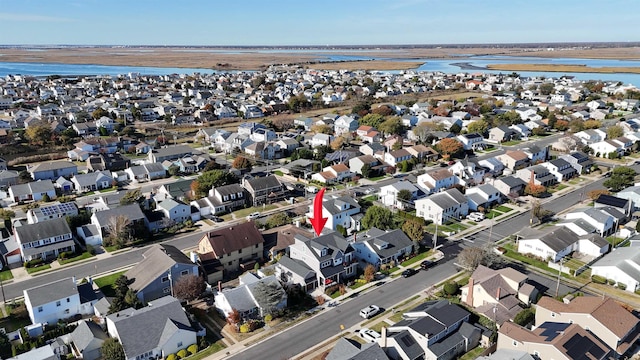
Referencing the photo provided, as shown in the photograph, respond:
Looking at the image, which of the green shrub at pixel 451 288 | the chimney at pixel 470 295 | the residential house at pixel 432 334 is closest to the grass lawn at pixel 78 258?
the residential house at pixel 432 334

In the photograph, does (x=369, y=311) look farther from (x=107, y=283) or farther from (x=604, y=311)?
(x=107, y=283)

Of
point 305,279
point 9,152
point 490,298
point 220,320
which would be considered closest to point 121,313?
point 220,320

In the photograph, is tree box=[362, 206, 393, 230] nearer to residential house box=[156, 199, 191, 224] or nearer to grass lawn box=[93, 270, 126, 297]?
residential house box=[156, 199, 191, 224]

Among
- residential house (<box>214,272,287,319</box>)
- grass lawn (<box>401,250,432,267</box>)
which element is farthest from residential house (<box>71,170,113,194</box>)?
grass lawn (<box>401,250,432,267</box>)

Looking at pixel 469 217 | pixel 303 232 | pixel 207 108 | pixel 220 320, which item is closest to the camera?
pixel 220 320

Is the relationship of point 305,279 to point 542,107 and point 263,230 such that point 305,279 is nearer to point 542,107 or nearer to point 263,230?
point 263,230

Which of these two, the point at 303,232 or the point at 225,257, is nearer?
the point at 225,257

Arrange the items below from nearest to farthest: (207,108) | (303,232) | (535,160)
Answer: (303,232) < (535,160) < (207,108)
